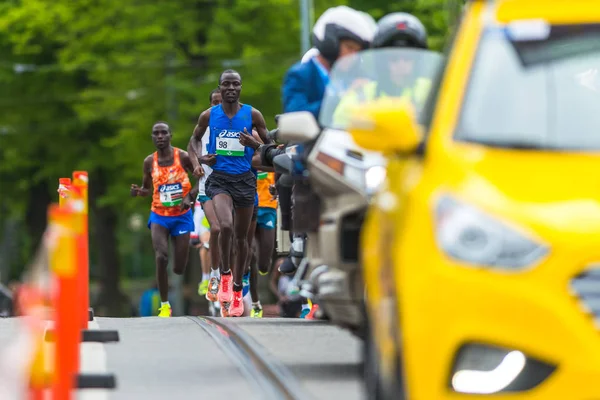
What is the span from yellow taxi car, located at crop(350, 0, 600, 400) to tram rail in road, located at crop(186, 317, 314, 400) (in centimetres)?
142

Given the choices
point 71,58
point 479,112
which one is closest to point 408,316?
point 479,112

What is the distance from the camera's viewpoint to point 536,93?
25.3 feet

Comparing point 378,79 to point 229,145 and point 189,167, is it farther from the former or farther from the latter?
point 189,167

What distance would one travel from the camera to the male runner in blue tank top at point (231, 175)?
17703mm

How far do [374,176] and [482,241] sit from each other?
3.21 m

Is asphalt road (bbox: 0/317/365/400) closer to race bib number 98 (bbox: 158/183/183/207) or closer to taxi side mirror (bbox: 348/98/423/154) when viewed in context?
taxi side mirror (bbox: 348/98/423/154)

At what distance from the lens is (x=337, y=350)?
39.9 feet

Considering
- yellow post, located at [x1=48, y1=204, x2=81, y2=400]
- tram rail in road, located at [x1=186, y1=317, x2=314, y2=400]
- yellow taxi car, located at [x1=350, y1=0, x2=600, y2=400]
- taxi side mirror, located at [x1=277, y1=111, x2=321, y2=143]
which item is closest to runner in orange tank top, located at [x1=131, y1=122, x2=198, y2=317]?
tram rail in road, located at [x1=186, y1=317, x2=314, y2=400]

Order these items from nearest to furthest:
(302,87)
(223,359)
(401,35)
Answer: (401,35)
(223,359)
(302,87)

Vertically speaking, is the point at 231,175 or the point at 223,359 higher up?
the point at 231,175

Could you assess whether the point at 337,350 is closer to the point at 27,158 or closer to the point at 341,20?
the point at 341,20

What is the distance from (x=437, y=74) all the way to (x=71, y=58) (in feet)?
119

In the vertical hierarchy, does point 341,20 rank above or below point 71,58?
below

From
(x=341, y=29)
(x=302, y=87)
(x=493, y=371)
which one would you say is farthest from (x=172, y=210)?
(x=493, y=371)
